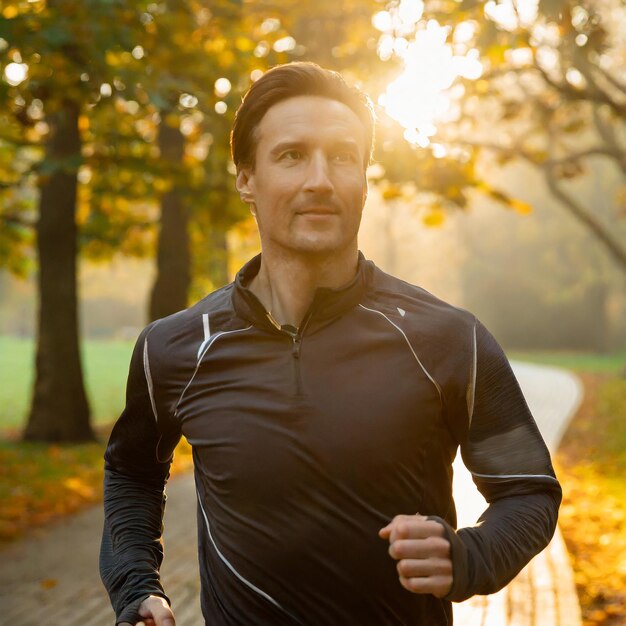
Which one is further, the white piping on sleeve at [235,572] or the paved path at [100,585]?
the paved path at [100,585]

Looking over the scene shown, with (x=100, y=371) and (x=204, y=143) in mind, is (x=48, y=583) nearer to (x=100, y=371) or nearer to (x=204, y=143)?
(x=204, y=143)

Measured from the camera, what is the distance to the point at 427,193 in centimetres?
1079

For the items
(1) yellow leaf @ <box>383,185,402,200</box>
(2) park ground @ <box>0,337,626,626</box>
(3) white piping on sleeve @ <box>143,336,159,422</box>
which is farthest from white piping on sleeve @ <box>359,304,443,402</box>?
(1) yellow leaf @ <box>383,185,402,200</box>

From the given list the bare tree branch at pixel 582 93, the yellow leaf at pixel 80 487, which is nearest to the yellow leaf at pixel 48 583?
the yellow leaf at pixel 80 487

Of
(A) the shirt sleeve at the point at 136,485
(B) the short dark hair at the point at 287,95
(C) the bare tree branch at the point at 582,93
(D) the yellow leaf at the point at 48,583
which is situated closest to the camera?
(B) the short dark hair at the point at 287,95

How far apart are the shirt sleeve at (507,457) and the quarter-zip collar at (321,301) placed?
32 cm

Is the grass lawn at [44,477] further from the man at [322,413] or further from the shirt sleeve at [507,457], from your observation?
the shirt sleeve at [507,457]

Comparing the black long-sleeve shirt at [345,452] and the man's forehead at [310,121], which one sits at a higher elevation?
the man's forehead at [310,121]

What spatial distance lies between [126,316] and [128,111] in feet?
220

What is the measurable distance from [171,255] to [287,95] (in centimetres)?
1376

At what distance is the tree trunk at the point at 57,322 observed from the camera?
49.3 ft

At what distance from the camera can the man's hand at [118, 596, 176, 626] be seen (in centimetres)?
244

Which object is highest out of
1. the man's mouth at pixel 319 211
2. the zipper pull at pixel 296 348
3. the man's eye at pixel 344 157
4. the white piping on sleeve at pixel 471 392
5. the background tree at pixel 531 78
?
the background tree at pixel 531 78

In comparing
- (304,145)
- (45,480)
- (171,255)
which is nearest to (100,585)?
(45,480)
